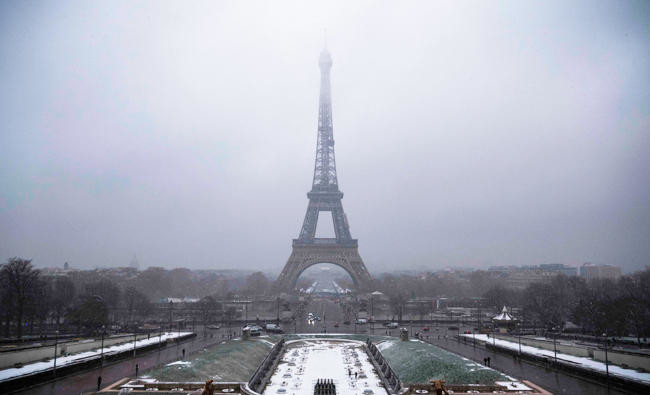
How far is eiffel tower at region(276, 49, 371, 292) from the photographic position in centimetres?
8144

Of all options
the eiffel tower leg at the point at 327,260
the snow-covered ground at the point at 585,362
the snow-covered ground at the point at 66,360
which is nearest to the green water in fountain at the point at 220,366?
the snow-covered ground at the point at 66,360

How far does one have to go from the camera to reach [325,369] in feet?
91.2

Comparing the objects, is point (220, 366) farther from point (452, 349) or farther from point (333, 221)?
point (333, 221)

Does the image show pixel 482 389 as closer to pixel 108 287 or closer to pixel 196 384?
pixel 196 384

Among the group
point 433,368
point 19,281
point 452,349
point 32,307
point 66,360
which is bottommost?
point 452,349

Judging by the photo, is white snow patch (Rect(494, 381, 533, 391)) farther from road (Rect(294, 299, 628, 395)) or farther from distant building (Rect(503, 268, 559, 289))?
distant building (Rect(503, 268, 559, 289))

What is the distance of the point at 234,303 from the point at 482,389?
58.7m

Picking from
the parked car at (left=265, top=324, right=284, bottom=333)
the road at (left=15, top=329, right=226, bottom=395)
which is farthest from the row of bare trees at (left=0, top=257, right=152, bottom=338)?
the parked car at (left=265, top=324, right=284, bottom=333)

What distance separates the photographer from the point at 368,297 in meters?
75.8

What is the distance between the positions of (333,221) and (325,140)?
14.9 m

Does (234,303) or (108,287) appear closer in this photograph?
(108,287)

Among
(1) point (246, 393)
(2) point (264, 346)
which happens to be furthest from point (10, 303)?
(1) point (246, 393)

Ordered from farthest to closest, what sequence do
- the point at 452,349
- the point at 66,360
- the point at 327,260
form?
1. the point at 327,260
2. the point at 452,349
3. the point at 66,360

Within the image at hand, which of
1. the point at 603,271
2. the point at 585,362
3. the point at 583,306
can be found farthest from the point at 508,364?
the point at 603,271
